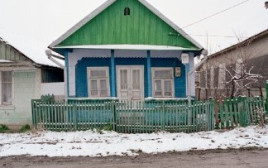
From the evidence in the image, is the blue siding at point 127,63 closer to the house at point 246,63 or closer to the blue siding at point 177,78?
the blue siding at point 177,78

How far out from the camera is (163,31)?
12852 mm

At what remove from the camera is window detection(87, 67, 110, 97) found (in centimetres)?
1317

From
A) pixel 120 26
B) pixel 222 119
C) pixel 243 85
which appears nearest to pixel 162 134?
pixel 222 119

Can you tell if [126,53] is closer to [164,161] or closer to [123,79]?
[123,79]

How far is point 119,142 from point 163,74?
5257 mm

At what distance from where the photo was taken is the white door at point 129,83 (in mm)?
13359

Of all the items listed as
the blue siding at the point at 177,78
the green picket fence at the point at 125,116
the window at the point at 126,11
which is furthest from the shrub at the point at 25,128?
the window at the point at 126,11

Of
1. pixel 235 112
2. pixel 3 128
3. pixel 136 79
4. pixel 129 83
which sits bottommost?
pixel 3 128

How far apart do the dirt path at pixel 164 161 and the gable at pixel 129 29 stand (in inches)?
242

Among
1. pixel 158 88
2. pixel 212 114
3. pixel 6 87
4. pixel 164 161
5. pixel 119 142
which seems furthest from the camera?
pixel 158 88

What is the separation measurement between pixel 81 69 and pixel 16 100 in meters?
3.21

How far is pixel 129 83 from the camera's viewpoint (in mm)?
13383

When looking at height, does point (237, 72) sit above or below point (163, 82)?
above

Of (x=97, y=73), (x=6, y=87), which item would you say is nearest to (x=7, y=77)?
(x=6, y=87)
